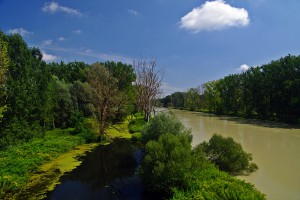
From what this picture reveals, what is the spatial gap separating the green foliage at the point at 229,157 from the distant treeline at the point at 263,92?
39.2 metres

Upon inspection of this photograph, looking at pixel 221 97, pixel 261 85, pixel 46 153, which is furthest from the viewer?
pixel 221 97

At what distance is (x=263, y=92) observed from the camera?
2418 inches

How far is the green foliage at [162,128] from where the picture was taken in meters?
21.0

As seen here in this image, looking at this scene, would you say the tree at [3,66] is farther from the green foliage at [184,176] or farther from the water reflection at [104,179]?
the green foliage at [184,176]

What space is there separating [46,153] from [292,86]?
50.2 metres

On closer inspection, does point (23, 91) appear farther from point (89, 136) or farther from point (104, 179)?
point (104, 179)

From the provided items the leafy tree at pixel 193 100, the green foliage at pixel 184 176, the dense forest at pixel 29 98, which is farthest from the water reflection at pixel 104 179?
the leafy tree at pixel 193 100

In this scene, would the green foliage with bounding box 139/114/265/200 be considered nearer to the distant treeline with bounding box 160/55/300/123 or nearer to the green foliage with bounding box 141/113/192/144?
the green foliage with bounding box 141/113/192/144

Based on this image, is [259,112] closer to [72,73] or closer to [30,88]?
[72,73]

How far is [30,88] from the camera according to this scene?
26.1m

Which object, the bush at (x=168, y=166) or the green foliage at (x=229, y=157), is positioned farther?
the green foliage at (x=229, y=157)

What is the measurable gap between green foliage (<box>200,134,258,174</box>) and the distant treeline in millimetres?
39234

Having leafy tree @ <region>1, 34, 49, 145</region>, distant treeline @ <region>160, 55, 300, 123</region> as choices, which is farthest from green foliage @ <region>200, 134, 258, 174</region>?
distant treeline @ <region>160, 55, 300, 123</region>

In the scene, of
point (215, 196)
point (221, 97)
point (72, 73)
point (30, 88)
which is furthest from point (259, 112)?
point (215, 196)
